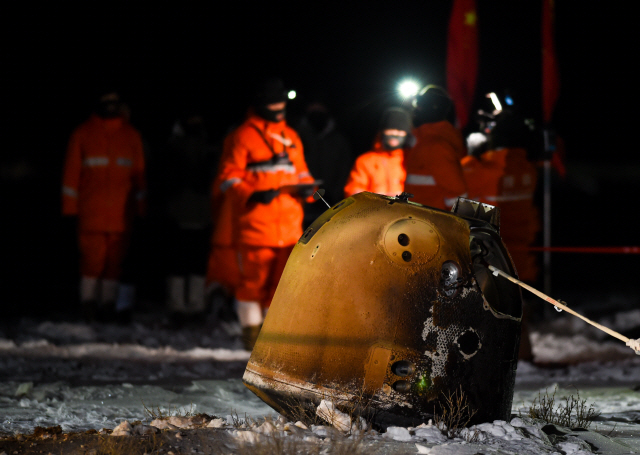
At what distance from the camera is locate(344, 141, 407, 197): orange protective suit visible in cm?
772

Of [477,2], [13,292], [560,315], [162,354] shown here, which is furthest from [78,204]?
[477,2]

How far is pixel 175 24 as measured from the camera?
44.1 feet

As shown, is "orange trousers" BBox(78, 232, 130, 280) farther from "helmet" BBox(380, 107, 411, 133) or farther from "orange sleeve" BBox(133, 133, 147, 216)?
"helmet" BBox(380, 107, 411, 133)

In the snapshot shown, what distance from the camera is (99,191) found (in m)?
8.21

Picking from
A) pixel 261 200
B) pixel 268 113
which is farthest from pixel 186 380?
pixel 268 113

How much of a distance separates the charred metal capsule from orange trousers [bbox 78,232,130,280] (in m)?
5.03

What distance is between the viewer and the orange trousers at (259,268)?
22.1ft

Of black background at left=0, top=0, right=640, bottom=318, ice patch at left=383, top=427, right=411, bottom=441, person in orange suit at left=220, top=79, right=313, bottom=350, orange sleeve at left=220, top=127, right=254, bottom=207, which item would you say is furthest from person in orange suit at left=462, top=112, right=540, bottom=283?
ice patch at left=383, top=427, right=411, bottom=441

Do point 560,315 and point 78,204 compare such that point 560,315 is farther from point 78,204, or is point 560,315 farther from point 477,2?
point 477,2

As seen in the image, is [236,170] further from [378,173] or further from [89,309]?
[89,309]

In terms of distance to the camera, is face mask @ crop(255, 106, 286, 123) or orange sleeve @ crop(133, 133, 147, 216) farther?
orange sleeve @ crop(133, 133, 147, 216)

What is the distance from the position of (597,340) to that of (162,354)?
469cm

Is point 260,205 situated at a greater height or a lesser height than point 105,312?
greater

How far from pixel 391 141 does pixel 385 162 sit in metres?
Result: 0.23
